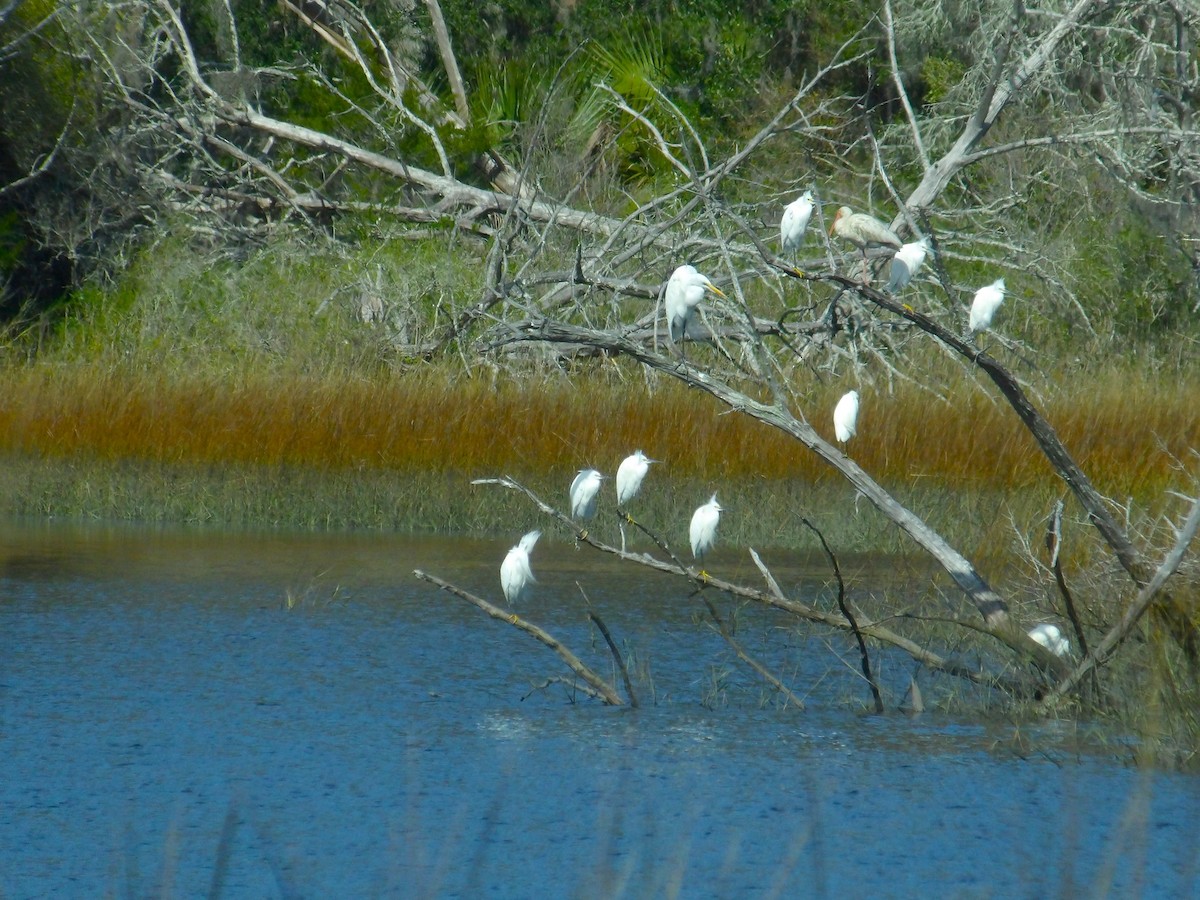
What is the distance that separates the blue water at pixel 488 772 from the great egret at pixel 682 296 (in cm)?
131

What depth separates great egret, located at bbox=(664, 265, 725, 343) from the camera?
5992 millimetres

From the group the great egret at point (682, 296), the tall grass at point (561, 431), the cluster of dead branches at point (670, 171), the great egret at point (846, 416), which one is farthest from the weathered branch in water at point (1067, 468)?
the tall grass at point (561, 431)

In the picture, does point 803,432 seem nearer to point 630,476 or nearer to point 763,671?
point 763,671

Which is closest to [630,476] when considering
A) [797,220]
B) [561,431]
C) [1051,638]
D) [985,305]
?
[797,220]

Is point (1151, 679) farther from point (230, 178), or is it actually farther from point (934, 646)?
point (230, 178)

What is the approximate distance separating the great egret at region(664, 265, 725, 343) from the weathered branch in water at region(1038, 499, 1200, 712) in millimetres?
1904

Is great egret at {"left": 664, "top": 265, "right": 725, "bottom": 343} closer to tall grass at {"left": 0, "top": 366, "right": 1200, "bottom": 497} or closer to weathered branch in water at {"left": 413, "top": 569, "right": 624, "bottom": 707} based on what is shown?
weathered branch in water at {"left": 413, "top": 569, "right": 624, "bottom": 707}

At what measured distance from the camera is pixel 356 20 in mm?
17047

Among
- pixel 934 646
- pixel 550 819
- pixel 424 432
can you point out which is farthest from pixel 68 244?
pixel 550 819

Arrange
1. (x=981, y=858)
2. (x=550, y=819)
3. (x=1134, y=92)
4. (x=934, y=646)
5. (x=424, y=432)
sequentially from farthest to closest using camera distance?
1. (x=1134, y=92)
2. (x=424, y=432)
3. (x=934, y=646)
4. (x=550, y=819)
5. (x=981, y=858)

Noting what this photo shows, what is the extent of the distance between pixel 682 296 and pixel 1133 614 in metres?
2.15

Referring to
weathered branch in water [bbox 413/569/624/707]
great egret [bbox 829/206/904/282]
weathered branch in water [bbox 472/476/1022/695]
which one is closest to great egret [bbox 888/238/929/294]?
great egret [bbox 829/206/904/282]

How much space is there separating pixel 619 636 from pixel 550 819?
96.0 inches

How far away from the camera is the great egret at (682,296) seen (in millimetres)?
5992
